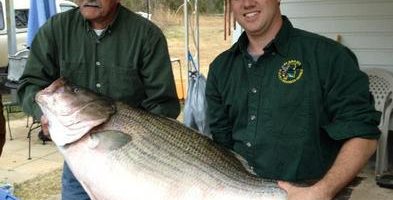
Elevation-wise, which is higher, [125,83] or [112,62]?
[112,62]

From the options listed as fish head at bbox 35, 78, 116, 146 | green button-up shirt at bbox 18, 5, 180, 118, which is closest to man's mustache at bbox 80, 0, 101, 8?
green button-up shirt at bbox 18, 5, 180, 118

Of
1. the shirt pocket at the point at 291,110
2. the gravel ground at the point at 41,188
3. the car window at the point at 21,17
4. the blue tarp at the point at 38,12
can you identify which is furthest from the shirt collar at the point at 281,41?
the car window at the point at 21,17

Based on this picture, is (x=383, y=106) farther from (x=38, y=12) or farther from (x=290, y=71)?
(x=38, y=12)

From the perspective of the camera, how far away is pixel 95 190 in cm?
274

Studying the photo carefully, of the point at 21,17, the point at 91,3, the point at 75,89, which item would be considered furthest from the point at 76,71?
the point at 21,17

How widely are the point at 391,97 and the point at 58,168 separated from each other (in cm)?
435

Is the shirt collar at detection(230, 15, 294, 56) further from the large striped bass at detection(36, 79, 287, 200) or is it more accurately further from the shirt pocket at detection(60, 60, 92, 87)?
the shirt pocket at detection(60, 60, 92, 87)

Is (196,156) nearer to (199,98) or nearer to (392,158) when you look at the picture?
(199,98)

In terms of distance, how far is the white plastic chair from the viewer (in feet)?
22.0

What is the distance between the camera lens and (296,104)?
288 centimetres

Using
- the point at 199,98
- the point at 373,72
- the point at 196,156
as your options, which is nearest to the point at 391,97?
the point at 373,72

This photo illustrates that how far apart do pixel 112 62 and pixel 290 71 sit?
1.18 m

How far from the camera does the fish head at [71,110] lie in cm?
278

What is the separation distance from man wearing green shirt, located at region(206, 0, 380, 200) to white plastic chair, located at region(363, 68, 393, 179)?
3957 millimetres
